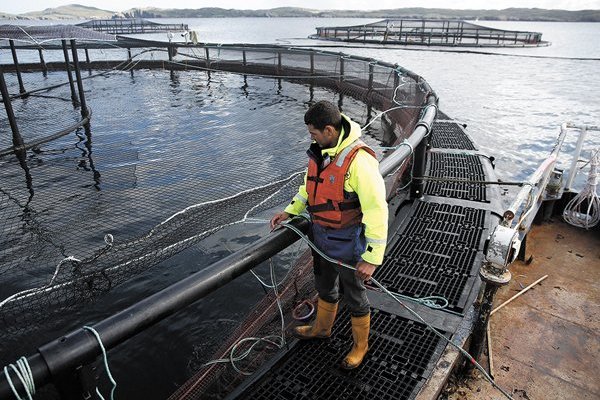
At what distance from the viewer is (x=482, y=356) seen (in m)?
3.78

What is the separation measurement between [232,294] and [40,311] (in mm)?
2375

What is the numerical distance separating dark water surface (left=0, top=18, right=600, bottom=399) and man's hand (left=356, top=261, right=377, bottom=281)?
2.78 metres

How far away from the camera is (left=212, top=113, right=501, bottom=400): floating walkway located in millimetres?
3346

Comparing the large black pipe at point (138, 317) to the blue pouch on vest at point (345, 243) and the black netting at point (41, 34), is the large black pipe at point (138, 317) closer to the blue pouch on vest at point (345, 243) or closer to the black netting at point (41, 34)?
the blue pouch on vest at point (345, 243)

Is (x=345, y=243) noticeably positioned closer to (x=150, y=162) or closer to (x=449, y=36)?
(x=150, y=162)

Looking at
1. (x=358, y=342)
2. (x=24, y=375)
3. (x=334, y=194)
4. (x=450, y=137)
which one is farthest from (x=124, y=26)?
(x=24, y=375)

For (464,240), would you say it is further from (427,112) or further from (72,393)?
(72,393)

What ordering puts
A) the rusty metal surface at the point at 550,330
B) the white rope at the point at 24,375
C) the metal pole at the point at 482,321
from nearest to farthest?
the white rope at the point at 24,375, the metal pole at the point at 482,321, the rusty metal surface at the point at 550,330

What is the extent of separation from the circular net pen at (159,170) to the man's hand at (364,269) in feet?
5.33

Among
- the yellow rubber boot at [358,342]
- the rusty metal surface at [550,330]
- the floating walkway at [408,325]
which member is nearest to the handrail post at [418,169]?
the floating walkway at [408,325]

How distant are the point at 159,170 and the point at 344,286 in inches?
301

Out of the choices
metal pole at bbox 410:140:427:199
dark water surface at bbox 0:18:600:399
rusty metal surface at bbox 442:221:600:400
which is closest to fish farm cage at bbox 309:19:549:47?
dark water surface at bbox 0:18:600:399

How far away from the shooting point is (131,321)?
2.01 m

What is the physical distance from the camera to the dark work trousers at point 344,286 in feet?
11.2
